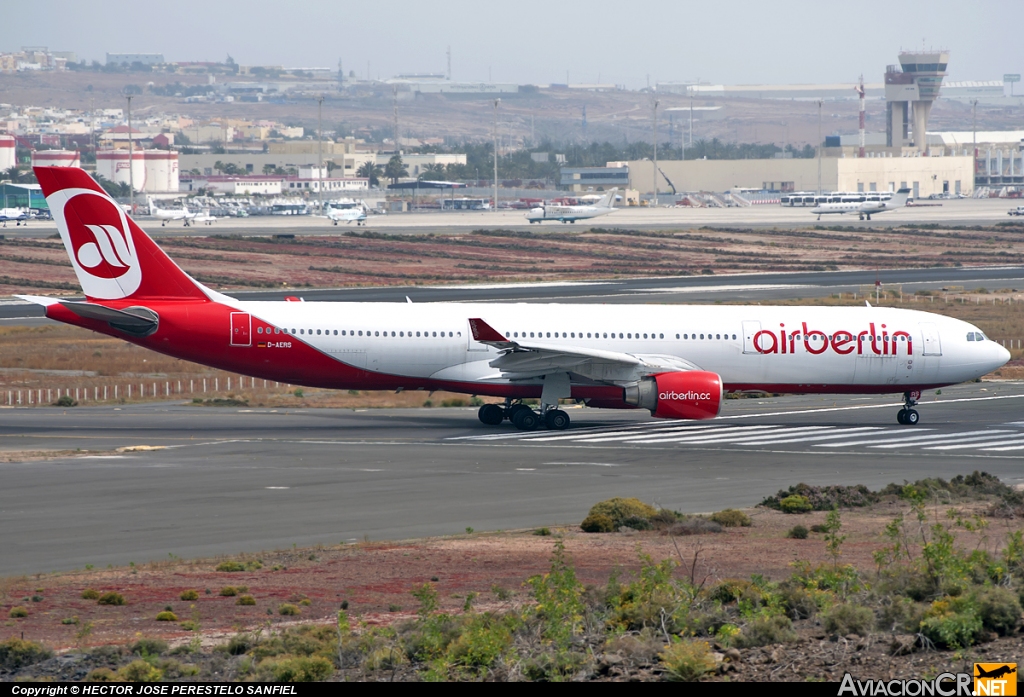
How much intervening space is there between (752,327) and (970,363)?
804 cm

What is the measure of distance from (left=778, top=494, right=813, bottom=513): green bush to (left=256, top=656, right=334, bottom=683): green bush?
14553 mm

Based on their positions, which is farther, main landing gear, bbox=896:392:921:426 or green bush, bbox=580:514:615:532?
main landing gear, bbox=896:392:921:426

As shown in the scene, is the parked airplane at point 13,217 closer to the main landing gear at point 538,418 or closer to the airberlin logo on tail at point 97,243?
the airberlin logo on tail at point 97,243

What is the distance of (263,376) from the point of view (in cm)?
3944

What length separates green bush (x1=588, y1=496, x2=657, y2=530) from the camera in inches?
949

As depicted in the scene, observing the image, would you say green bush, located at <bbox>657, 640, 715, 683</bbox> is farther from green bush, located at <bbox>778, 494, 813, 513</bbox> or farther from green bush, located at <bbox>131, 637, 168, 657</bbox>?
green bush, located at <bbox>778, 494, 813, 513</bbox>

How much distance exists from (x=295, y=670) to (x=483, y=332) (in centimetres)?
2477

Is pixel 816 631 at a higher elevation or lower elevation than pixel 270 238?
lower

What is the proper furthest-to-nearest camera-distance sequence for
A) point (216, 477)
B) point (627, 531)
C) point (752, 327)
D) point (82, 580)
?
1. point (752, 327)
2. point (216, 477)
3. point (627, 531)
4. point (82, 580)

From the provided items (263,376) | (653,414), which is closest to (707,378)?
(653,414)

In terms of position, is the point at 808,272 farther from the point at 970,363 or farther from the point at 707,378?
the point at 707,378

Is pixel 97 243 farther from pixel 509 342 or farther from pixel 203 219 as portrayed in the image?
pixel 203 219

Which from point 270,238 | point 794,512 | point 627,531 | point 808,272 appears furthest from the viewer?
point 270,238

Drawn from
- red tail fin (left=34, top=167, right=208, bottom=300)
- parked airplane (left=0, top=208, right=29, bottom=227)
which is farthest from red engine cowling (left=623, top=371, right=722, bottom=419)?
parked airplane (left=0, top=208, right=29, bottom=227)
